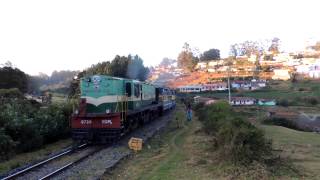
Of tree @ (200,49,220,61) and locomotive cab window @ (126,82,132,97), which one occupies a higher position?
tree @ (200,49,220,61)

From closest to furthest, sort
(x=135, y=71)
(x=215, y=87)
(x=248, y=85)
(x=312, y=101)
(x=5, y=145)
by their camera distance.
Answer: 1. (x=5, y=145)
2. (x=135, y=71)
3. (x=312, y=101)
4. (x=215, y=87)
5. (x=248, y=85)

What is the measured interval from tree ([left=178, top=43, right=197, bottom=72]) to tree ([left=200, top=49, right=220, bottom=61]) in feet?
74.0

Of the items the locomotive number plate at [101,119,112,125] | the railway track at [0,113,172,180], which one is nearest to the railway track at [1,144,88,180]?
the railway track at [0,113,172,180]

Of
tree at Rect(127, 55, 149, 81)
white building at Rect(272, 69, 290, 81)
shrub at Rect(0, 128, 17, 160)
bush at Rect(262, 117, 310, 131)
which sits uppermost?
white building at Rect(272, 69, 290, 81)

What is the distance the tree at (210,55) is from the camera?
601 feet

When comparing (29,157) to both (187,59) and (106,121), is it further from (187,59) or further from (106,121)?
(187,59)

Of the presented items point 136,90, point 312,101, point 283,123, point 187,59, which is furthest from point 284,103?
point 187,59

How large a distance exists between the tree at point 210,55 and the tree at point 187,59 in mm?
22545

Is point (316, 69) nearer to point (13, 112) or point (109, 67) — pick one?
point (109, 67)

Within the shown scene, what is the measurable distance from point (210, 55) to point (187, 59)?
30.2 m

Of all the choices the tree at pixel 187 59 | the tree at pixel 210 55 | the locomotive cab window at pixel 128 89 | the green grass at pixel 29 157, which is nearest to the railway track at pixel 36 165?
the green grass at pixel 29 157

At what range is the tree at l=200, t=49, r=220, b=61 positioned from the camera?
183m

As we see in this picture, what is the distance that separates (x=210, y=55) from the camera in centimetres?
18362

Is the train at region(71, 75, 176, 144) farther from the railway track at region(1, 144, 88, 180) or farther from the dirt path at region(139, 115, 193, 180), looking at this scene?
the dirt path at region(139, 115, 193, 180)
